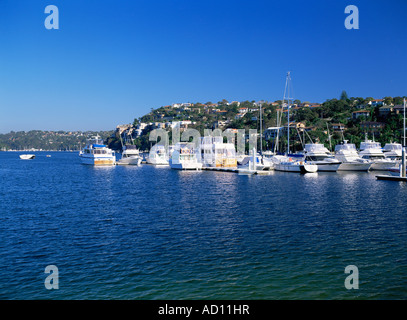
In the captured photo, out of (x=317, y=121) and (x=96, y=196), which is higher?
(x=317, y=121)

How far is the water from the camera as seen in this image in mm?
13070

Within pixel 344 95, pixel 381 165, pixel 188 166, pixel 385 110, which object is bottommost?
pixel 381 165

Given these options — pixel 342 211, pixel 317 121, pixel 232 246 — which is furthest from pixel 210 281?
pixel 317 121

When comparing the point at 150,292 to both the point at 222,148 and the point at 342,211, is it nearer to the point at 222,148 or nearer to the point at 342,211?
the point at 342,211

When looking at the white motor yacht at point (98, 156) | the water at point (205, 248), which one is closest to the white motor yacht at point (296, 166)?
the water at point (205, 248)

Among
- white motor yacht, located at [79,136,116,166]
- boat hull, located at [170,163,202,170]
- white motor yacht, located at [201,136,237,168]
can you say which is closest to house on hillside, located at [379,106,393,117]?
white motor yacht, located at [201,136,237,168]

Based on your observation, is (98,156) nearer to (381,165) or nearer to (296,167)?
(296,167)

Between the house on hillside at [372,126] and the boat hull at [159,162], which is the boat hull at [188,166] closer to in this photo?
the boat hull at [159,162]

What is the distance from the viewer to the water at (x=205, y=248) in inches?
515

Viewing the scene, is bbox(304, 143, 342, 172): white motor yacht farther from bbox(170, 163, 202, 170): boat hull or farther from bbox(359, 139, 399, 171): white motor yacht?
bbox(170, 163, 202, 170): boat hull

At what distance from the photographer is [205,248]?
1759 cm

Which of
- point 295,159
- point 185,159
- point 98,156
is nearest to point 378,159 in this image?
point 295,159

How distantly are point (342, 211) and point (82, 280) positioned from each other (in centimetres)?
2004
